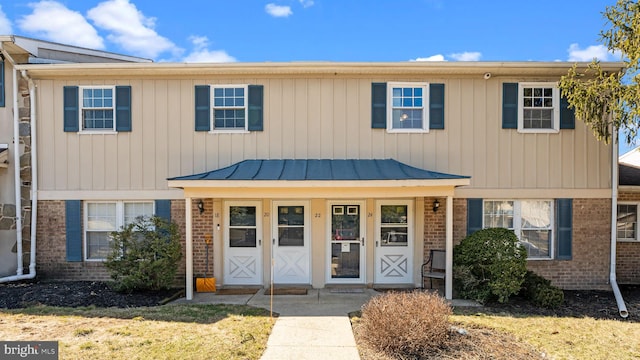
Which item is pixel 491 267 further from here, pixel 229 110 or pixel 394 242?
pixel 229 110

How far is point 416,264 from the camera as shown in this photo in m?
9.26

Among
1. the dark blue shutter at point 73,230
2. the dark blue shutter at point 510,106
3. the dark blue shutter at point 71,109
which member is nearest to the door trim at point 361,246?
the dark blue shutter at point 510,106

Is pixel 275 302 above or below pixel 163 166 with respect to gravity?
below

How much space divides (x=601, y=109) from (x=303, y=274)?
299 inches

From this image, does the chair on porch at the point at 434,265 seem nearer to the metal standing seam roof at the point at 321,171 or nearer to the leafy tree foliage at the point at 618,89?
the metal standing seam roof at the point at 321,171

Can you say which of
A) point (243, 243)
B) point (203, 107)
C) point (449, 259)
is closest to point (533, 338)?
point (449, 259)

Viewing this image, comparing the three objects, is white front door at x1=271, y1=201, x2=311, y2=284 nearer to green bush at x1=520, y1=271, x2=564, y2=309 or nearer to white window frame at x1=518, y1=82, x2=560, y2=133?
green bush at x1=520, y1=271, x2=564, y2=309

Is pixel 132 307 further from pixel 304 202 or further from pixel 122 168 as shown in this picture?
pixel 304 202

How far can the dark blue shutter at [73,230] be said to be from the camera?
925 cm

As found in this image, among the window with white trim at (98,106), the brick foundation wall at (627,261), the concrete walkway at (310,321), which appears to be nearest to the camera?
the concrete walkway at (310,321)

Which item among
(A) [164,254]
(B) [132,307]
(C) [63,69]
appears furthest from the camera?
(C) [63,69]

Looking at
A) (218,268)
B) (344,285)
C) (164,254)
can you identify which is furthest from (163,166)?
(344,285)

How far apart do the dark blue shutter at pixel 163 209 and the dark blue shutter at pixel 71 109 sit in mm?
2803

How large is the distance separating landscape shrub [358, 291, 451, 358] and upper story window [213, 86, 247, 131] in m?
5.72
